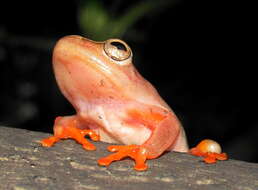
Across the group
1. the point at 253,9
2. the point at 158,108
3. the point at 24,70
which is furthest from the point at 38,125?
the point at 158,108

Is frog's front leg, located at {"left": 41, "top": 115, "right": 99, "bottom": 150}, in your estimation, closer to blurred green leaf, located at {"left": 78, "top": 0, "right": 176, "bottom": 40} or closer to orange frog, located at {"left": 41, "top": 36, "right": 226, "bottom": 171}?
orange frog, located at {"left": 41, "top": 36, "right": 226, "bottom": 171}

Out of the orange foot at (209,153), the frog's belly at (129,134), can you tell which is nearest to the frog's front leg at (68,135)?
the frog's belly at (129,134)

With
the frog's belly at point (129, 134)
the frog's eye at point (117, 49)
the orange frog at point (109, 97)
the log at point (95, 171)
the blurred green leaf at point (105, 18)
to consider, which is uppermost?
the blurred green leaf at point (105, 18)

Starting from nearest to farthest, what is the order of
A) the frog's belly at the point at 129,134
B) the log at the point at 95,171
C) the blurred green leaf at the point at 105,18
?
the log at the point at 95,171
the frog's belly at the point at 129,134
the blurred green leaf at the point at 105,18

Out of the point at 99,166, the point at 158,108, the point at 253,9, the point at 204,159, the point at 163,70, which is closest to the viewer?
the point at 99,166

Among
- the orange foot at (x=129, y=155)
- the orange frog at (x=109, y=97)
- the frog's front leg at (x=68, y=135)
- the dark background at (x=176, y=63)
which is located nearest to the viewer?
the orange foot at (x=129, y=155)

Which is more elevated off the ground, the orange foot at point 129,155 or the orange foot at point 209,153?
the orange foot at point 209,153

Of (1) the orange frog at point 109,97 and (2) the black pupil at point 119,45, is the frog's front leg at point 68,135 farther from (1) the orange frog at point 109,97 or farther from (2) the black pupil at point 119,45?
(2) the black pupil at point 119,45

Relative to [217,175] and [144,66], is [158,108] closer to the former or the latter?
[217,175]
